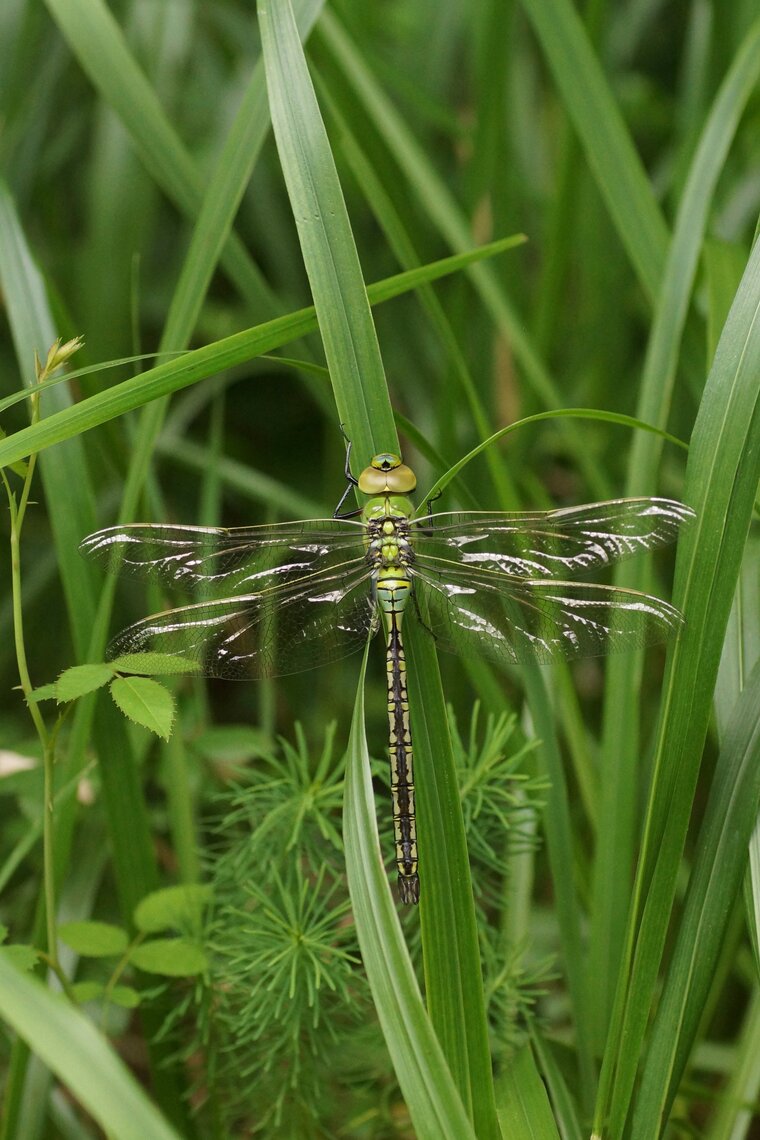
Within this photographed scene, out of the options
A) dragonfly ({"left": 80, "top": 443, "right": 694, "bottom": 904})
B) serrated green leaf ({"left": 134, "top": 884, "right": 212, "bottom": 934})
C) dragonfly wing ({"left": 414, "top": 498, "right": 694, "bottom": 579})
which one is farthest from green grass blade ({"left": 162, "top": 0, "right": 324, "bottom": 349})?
serrated green leaf ({"left": 134, "top": 884, "right": 212, "bottom": 934})

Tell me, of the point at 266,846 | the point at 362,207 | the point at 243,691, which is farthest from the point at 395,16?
the point at 266,846

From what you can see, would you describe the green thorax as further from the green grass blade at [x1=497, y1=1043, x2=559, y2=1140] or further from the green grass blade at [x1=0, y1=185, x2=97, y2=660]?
the green grass blade at [x1=497, y1=1043, x2=559, y2=1140]

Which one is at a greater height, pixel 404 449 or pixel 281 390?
pixel 281 390

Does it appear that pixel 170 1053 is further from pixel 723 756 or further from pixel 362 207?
pixel 362 207

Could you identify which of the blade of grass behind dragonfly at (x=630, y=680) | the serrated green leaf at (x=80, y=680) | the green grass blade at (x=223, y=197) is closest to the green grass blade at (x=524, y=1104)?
the blade of grass behind dragonfly at (x=630, y=680)

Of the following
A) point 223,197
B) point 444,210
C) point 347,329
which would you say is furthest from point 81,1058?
point 444,210

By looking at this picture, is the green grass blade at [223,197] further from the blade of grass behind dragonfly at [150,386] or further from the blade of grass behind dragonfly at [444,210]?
the blade of grass behind dragonfly at [444,210]
